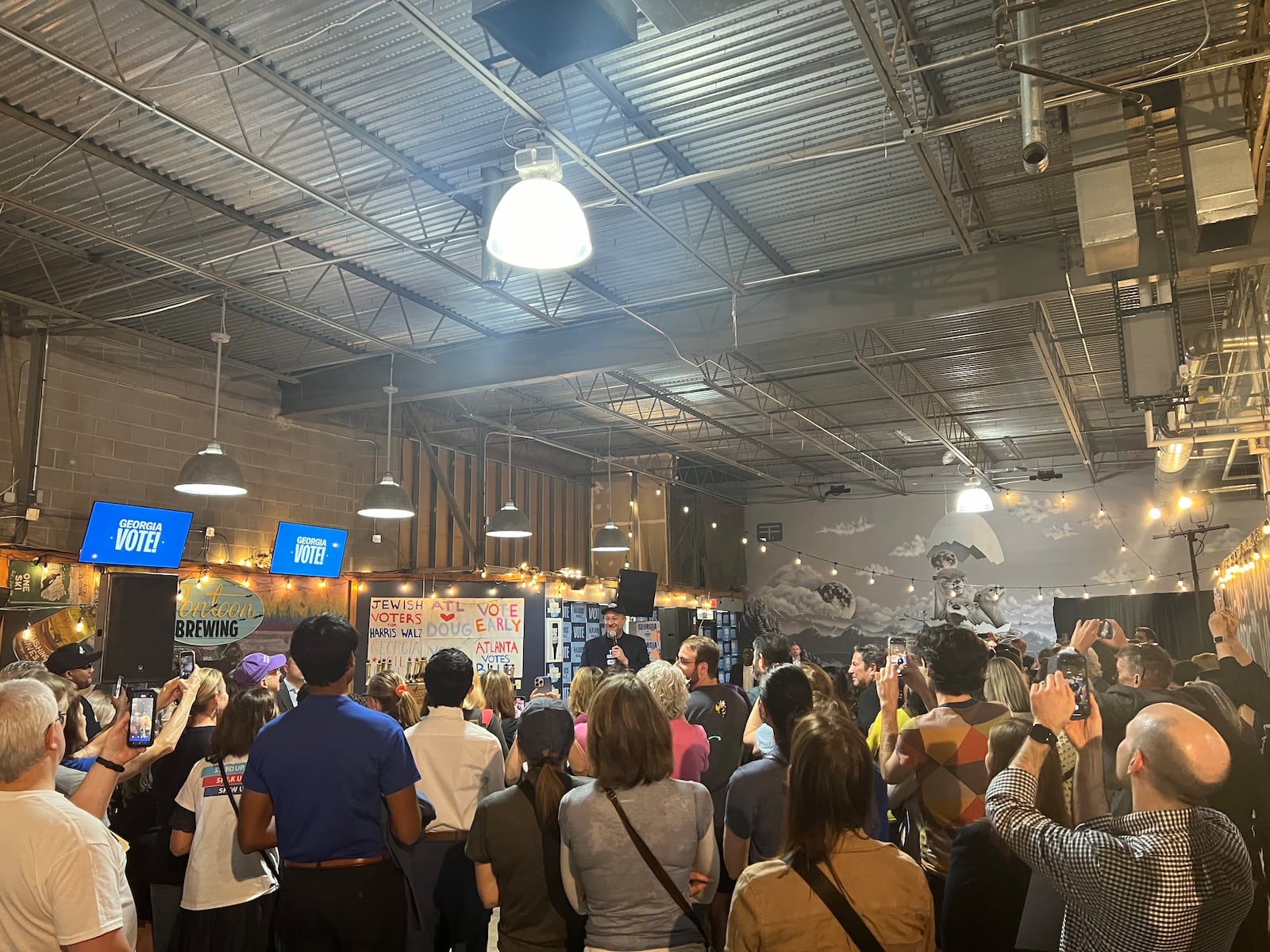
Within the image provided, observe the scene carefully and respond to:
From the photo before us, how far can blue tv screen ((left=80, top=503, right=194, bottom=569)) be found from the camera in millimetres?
8273

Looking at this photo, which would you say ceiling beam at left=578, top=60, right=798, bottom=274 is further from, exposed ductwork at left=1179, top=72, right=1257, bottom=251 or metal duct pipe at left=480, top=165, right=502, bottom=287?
exposed ductwork at left=1179, top=72, right=1257, bottom=251

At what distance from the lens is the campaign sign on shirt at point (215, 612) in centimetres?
905

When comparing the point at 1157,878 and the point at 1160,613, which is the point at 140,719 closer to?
the point at 1157,878

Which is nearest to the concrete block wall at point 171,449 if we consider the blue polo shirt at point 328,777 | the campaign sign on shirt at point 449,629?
the campaign sign on shirt at point 449,629

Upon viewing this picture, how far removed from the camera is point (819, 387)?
1241cm

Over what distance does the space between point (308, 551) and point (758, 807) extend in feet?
28.3

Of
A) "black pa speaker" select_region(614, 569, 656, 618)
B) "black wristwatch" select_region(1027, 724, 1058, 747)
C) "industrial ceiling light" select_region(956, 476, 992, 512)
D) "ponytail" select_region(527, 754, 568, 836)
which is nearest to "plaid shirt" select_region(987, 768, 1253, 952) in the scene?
"black wristwatch" select_region(1027, 724, 1058, 747)

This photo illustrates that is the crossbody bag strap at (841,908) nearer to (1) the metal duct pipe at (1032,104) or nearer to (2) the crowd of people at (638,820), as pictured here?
(2) the crowd of people at (638,820)

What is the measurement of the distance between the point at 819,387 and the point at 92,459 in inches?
342

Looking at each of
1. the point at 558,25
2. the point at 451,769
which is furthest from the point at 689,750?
the point at 558,25

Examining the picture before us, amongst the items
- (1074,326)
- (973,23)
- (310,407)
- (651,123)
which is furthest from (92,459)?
(1074,326)

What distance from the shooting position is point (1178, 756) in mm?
1892

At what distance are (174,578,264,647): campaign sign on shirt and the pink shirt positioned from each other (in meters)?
6.97

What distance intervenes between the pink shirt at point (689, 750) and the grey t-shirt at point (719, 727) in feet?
1.55
